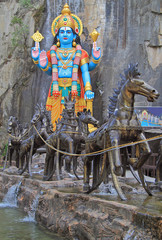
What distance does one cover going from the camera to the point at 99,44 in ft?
58.1

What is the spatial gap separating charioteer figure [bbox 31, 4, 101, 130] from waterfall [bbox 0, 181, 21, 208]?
24.3 feet

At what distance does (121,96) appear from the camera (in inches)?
199

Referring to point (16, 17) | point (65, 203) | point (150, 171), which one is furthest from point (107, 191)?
point (16, 17)

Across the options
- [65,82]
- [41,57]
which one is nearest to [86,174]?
[65,82]

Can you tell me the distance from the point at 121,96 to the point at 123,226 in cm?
223

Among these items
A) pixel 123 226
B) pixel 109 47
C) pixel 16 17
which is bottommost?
pixel 123 226

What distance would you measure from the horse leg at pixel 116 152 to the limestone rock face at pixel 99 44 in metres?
11.4

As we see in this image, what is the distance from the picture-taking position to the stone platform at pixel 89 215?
3410 millimetres

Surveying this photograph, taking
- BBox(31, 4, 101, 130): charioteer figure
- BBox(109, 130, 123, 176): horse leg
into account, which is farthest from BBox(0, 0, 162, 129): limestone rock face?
BBox(109, 130, 123, 176): horse leg

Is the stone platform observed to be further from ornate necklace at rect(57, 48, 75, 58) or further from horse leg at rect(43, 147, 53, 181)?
ornate necklace at rect(57, 48, 75, 58)

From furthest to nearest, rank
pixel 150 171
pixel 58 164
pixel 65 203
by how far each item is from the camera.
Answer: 1. pixel 150 171
2. pixel 58 164
3. pixel 65 203

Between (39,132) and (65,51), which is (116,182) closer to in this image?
(39,132)

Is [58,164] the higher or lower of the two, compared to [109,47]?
lower

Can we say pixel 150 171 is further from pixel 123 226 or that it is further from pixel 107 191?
pixel 123 226
